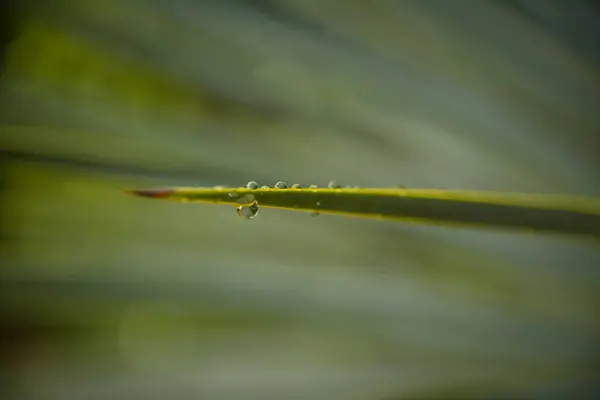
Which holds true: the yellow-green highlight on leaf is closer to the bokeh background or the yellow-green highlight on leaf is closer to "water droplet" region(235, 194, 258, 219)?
"water droplet" region(235, 194, 258, 219)

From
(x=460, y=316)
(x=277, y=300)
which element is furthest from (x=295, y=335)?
(x=460, y=316)

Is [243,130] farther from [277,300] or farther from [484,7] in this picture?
[484,7]

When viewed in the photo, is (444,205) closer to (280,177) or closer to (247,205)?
(247,205)

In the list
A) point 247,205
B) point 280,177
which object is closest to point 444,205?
point 247,205

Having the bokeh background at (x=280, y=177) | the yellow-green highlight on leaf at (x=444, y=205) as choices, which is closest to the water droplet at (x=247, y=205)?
the yellow-green highlight on leaf at (x=444, y=205)

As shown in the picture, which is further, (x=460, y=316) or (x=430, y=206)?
(x=460, y=316)

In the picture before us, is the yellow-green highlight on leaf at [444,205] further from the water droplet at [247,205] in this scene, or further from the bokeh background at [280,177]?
the bokeh background at [280,177]

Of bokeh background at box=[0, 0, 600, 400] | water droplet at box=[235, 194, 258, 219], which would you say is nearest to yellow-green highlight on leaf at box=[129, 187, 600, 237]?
water droplet at box=[235, 194, 258, 219]

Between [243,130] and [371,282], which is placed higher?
[243,130]
